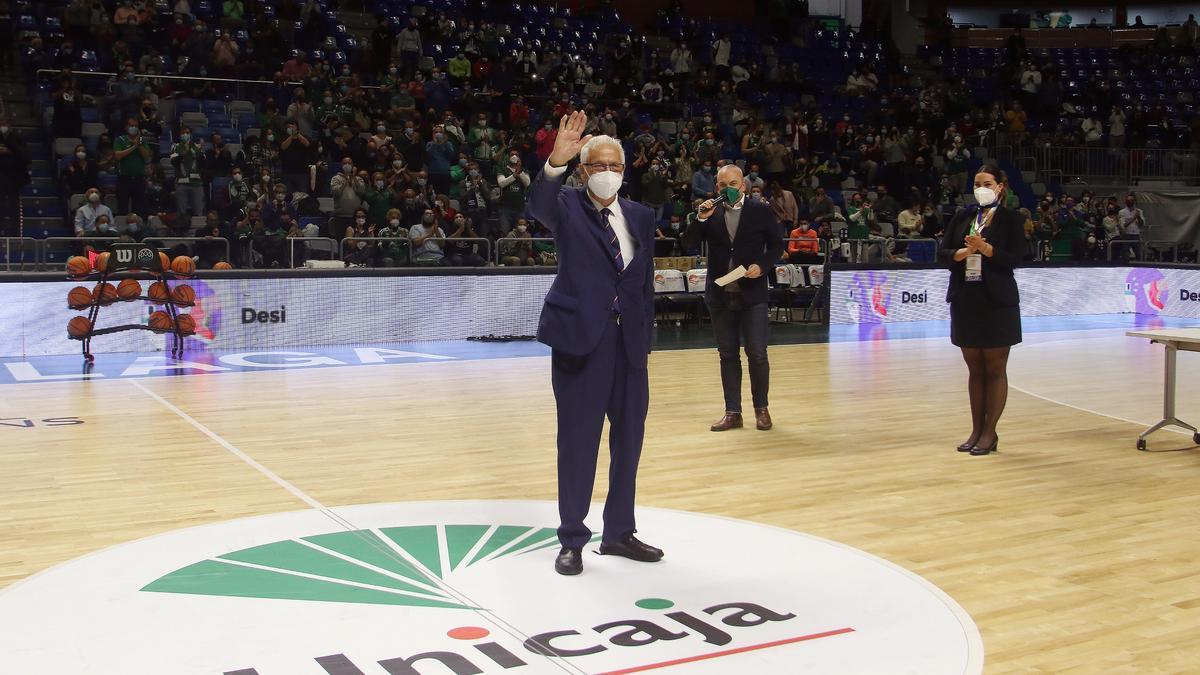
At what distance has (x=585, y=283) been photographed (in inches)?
196

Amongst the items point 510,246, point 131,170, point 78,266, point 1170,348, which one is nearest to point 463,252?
point 510,246

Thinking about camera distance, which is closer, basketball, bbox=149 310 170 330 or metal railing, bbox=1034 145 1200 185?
basketball, bbox=149 310 170 330

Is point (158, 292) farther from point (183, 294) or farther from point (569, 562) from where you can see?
point (569, 562)

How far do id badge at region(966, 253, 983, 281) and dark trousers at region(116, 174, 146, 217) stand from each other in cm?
1180

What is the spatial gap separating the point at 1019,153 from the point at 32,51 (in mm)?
19015

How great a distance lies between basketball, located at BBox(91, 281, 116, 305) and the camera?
12.9 metres

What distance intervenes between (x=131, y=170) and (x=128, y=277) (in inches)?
146

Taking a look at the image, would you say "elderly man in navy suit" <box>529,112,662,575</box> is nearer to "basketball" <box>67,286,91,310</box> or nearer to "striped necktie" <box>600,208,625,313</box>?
"striped necktie" <box>600,208,625,313</box>

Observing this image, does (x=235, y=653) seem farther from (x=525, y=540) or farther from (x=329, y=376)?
(x=329, y=376)

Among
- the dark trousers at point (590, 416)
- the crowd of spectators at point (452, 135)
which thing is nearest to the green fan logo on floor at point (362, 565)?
the dark trousers at point (590, 416)

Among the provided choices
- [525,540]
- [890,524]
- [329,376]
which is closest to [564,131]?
[525,540]

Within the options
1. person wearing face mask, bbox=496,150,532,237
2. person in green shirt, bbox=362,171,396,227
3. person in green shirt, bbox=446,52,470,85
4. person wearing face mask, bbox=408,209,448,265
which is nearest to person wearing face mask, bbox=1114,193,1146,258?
person wearing face mask, bbox=496,150,532,237

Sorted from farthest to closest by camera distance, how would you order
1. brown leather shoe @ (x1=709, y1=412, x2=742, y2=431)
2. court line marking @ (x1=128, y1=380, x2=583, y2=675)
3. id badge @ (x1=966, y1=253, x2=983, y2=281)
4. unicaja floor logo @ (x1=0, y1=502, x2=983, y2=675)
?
1. brown leather shoe @ (x1=709, y1=412, x2=742, y2=431)
2. id badge @ (x1=966, y1=253, x2=983, y2=281)
3. court line marking @ (x1=128, y1=380, x2=583, y2=675)
4. unicaja floor logo @ (x1=0, y1=502, x2=983, y2=675)

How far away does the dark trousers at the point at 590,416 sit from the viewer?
502 centimetres
